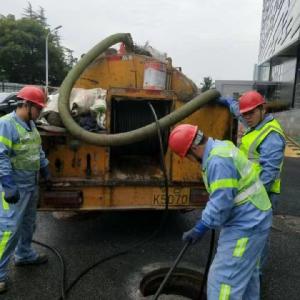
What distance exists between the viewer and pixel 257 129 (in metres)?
3.84

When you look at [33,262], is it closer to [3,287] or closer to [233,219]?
[3,287]

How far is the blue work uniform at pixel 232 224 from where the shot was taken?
9.07 feet

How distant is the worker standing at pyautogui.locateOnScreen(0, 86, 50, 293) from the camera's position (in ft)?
12.2

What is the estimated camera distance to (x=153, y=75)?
489 centimetres

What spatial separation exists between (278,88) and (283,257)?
1274 inches

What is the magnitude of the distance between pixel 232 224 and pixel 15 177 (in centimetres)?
211

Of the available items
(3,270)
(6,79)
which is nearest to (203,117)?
(3,270)

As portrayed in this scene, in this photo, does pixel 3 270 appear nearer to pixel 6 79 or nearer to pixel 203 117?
pixel 203 117

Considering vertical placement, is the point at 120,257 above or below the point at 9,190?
below

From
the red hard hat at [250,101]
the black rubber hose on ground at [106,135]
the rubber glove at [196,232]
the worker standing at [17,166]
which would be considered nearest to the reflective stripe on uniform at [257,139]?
the red hard hat at [250,101]

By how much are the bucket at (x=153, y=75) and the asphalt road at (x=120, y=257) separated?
1842 mm

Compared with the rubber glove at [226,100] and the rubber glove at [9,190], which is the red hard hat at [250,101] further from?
the rubber glove at [9,190]

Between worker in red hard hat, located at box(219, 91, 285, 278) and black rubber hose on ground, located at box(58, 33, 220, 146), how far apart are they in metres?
0.72

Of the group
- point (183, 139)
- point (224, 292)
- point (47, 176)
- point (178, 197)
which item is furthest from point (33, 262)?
point (183, 139)
